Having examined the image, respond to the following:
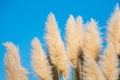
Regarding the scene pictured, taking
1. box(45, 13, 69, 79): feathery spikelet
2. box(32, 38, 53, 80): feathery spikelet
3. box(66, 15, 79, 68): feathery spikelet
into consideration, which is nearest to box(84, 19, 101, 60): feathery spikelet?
box(66, 15, 79, 68): feathery spikelet

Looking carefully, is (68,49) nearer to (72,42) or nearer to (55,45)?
(72,42)

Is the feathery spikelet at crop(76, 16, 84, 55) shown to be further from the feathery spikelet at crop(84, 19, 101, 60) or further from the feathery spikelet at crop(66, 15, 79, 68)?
the feathery spikelet at crop(84, 19, 101, 60)

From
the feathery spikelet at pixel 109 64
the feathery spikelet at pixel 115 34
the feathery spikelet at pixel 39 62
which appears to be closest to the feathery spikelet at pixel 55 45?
the feathery spikelet at pixel 39 62

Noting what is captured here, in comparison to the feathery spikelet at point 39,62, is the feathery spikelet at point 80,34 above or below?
above

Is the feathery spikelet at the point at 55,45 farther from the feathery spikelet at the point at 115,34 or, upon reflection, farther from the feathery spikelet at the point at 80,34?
the feathery spikelet at the point at 115,34

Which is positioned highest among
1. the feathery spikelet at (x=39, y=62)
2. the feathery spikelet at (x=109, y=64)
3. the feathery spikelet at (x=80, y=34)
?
the feathery spikelet at (x=80, y=34)

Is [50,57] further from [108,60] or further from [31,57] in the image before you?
[108,60]
